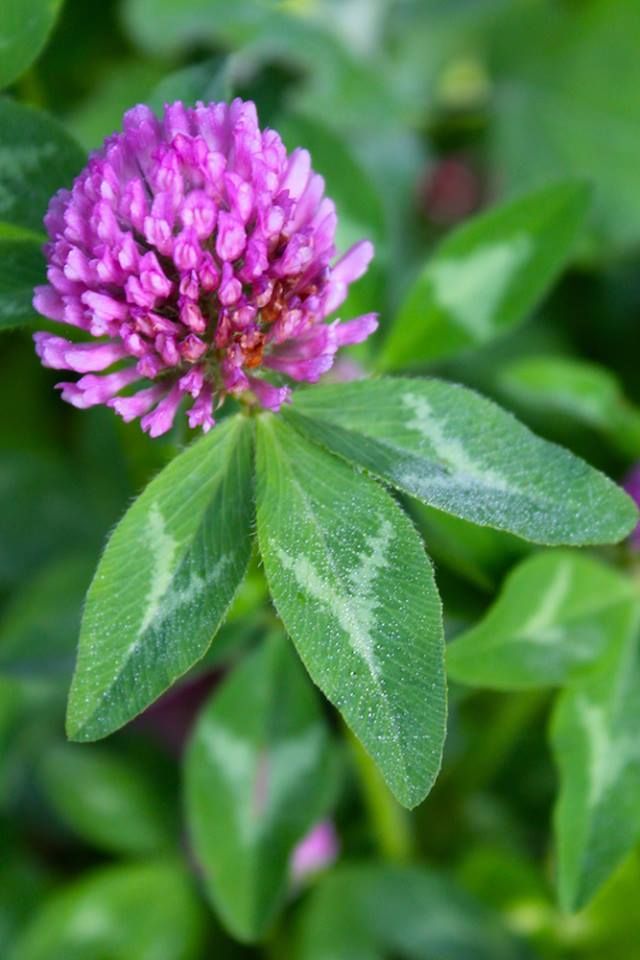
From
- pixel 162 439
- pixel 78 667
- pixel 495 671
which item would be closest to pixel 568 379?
pixel 495 671

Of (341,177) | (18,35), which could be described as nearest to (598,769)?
(341,177)

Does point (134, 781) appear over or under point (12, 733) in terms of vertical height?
under

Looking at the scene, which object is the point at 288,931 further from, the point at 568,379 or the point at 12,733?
the point at 568,379

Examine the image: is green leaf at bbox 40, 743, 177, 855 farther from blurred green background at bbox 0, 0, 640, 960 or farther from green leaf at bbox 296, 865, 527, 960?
green leaf at bbox 296, 865, 527, 960

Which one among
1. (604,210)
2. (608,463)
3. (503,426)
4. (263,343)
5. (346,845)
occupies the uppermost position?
(263,343)

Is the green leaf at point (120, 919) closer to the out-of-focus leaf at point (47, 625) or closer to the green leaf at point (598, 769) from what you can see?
the out-of-focus leaf at point (47, 625)

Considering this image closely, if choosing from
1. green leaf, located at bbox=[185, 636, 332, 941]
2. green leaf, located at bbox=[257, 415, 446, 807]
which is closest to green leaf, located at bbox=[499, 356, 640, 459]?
green leaf, located at bbox=[185, 636, 332, 941]
